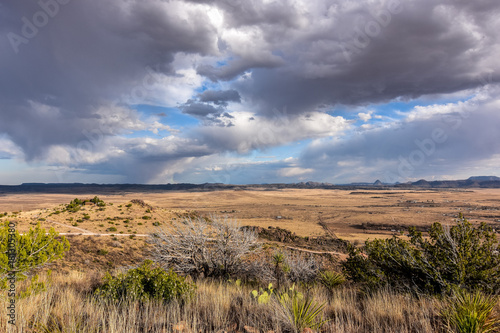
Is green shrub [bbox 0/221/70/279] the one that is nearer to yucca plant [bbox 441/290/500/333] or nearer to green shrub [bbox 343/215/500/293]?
yucca plant [bbox 441/290/500/333]

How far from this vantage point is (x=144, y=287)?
7215mm

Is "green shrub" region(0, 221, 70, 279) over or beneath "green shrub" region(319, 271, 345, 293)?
over

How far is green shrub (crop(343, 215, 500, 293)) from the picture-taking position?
277 inches

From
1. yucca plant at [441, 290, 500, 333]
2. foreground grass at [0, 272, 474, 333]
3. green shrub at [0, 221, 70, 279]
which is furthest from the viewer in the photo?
green shrub at [0, 221, 70, 279]

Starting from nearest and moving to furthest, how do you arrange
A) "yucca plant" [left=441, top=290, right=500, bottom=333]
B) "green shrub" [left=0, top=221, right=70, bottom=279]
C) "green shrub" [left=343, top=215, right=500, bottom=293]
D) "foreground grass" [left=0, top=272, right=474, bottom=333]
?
1. "yucca plant" [left=441, top=290, right=500, bottom=333]
2. "foreground grass" [left=0, top=272, right=474, bottom=333]
3. "green shrub" [left=0, top=221, right=70, bottom=279]
4. "green shrub" [left=343, top=215, right=500, bottom=293]

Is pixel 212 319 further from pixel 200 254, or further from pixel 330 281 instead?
pixel 200 254

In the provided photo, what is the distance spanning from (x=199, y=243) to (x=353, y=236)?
3104cm

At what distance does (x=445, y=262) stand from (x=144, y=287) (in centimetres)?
830

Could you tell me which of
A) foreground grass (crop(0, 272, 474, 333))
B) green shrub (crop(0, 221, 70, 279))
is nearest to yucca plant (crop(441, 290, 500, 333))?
foreground grass (crop(0, 272, 474, 333))

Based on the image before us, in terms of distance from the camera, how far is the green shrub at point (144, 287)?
6.58 m

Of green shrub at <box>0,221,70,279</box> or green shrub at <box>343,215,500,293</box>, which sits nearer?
green shrub at <box>0,221,70,279</box>

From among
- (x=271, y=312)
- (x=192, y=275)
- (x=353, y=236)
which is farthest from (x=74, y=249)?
(x=353, y=236)

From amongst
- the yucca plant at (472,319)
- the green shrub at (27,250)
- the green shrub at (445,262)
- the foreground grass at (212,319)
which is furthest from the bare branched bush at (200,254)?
the yucca plant at (472,319)

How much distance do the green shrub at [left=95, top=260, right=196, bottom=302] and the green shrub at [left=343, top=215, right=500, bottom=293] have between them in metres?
6.29
